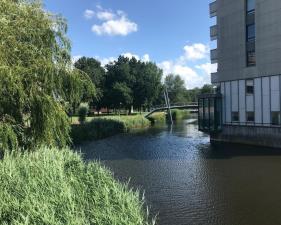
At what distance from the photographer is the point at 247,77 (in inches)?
1265

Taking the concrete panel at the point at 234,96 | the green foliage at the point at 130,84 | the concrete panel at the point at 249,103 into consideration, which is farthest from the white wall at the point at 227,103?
the green foliage at the point at 130,84

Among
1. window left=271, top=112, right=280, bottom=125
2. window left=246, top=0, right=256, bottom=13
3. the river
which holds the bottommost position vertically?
the river

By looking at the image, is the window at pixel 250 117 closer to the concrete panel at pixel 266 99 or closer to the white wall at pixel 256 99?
the white wall at pixel 256 99

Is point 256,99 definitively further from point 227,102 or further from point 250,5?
point 250,5

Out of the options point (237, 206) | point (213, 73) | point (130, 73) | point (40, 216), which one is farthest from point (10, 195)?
point (130, 73)

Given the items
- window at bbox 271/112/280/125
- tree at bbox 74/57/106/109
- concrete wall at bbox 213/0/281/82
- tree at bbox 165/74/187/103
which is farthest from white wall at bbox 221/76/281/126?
tree at bbox 165/74/187/103

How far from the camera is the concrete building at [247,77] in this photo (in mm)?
29719

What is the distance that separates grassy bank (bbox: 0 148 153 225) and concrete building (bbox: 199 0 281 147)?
21.2 m

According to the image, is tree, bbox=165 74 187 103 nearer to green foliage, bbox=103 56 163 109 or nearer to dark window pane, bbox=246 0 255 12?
green foliage, bbox=103 56 163 109

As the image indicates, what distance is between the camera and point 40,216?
736cm

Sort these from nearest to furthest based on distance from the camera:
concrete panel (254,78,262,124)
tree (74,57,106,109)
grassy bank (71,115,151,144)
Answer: concrete panel (254,78,262,124) < grassy bank (71,115,151,144) < tree (74,57,106,109)

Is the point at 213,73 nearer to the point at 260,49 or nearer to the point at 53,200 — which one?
the point at 260,49

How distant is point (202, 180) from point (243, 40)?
17.1 m

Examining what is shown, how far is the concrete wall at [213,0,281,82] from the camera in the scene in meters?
29.5
